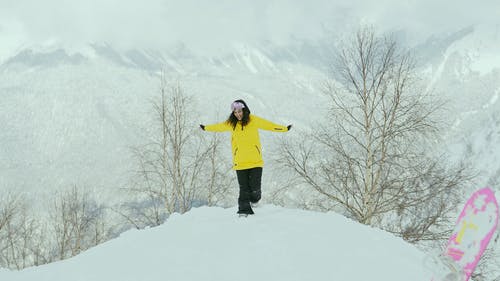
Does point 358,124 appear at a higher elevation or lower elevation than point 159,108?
lower

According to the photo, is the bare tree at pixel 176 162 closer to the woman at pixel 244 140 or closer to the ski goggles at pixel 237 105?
→ the woman at pixel 244 140

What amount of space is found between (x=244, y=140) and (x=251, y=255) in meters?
2.84

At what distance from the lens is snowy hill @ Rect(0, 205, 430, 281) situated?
4688mm

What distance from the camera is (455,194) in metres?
10.8

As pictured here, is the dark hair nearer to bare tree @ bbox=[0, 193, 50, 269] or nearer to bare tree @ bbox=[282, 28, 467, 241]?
bare tree @ bbox=[282, 28, 467, 241]

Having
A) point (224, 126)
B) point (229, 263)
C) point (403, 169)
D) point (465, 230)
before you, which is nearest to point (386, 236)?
point (465, 230)

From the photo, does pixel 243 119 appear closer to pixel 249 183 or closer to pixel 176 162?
pixel 249 183

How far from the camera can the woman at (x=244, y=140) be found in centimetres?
746

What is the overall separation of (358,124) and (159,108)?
7.49 metres

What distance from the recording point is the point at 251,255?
512 centimetres

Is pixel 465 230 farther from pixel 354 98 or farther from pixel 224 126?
pixel 354 98

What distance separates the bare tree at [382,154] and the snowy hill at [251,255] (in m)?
5.33

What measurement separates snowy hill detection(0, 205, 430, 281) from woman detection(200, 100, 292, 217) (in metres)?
1.01

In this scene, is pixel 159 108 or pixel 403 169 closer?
pixel 403 169
